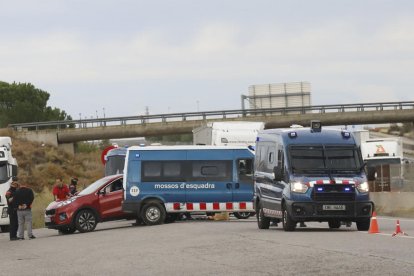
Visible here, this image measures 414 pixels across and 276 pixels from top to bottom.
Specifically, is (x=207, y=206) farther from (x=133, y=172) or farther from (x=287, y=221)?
(x=287, y=221)

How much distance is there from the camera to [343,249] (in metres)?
16.7

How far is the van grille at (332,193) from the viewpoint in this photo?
2314 centimetres

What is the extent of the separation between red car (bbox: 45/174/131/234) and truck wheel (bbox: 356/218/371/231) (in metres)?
9.66

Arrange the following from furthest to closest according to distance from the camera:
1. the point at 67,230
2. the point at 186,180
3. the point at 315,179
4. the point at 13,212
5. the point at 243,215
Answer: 1. the point at 243,215
2. the point at 186,180
3. the point at 67,230
4. the point at 13,212
5. the point at 315,179

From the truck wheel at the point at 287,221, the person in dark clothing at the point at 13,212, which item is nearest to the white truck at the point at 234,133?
the person in dark clothing at the point at 13,212

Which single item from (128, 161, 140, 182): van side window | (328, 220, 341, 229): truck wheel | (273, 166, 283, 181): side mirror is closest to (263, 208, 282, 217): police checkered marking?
(273, 166, 283, 181): side mirror

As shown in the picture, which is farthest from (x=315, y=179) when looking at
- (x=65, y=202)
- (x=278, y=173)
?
(x=65, y=202)

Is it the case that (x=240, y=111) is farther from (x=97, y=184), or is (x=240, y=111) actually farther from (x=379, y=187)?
(x=97, y=184)

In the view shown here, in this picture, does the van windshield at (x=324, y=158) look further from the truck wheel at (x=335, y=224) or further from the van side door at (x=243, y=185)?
the van side door at (x=243, y=185)

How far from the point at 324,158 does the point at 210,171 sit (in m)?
8.56

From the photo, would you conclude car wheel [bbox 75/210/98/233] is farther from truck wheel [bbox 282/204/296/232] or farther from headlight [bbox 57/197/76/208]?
truck wheel [bbox 282/204/296/232]

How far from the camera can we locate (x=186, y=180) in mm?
31766

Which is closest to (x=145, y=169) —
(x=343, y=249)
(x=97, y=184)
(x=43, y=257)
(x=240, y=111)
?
(x=97, y=184)

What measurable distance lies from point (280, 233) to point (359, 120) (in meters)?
51.8
